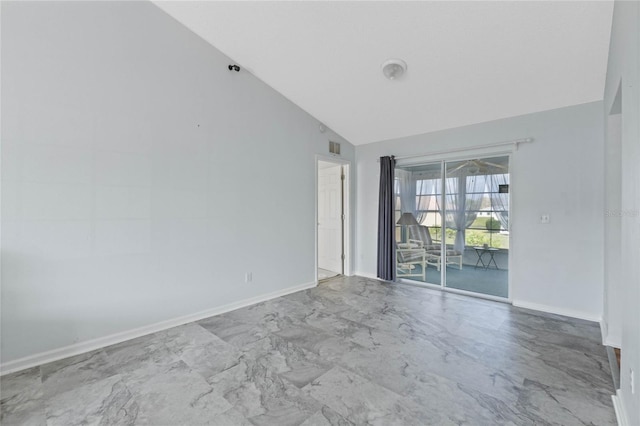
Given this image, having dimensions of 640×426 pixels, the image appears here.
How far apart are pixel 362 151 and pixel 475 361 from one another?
148 inches

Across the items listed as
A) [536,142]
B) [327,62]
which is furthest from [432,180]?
[327,62]

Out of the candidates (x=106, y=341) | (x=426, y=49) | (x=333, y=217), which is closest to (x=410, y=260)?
(x=333, y=217)

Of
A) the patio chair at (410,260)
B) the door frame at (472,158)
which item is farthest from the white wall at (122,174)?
the door frame at (472,158)

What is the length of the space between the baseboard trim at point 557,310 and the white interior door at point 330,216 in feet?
9.18

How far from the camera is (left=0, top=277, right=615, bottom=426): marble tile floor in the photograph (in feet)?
5.69

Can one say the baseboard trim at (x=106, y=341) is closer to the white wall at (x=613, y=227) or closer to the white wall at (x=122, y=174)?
the white wall at (x=122, y=174)

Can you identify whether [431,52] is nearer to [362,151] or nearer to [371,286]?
[362,151]

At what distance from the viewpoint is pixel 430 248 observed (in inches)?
177

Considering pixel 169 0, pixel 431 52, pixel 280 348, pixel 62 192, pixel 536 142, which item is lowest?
pixel 280 348

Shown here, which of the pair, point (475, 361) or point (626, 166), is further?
point (475, 361)

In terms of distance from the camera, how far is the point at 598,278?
3.08m

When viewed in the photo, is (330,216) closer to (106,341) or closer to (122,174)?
(122,174)

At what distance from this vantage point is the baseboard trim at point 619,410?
62.9 inches

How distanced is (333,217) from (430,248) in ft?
5.98
